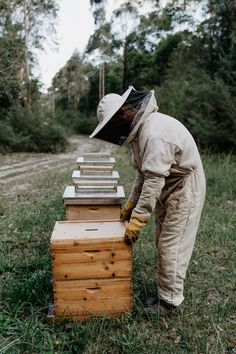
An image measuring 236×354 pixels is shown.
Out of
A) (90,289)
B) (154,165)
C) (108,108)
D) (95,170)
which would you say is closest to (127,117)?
(108,108)

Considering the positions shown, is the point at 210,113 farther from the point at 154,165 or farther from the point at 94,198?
the point at 154,165

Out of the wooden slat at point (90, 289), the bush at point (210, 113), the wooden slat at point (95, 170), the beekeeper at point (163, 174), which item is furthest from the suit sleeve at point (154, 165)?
the bush at point (210, 113)

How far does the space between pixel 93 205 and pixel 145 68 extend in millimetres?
30007

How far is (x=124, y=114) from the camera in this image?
2738mm

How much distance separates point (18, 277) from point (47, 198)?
3.69 m

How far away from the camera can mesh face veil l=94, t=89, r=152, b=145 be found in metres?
2.73

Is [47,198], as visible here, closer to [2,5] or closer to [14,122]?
[14,122]

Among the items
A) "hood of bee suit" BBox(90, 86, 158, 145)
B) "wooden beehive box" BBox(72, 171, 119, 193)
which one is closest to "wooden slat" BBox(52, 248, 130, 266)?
"hood of bee suit" BBox(90, 86, 158, 145)

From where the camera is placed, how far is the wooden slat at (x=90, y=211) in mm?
3949

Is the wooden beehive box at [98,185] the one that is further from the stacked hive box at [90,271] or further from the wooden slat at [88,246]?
the wooden slat at [88,246]

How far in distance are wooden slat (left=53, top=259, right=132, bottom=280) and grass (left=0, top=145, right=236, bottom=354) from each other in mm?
342

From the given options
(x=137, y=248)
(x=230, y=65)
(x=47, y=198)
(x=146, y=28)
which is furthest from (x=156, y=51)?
(x=137, y=248)

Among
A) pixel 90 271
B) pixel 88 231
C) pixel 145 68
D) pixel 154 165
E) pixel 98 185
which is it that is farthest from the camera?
pixel 145 68

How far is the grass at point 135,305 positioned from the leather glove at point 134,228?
0.66 meters
